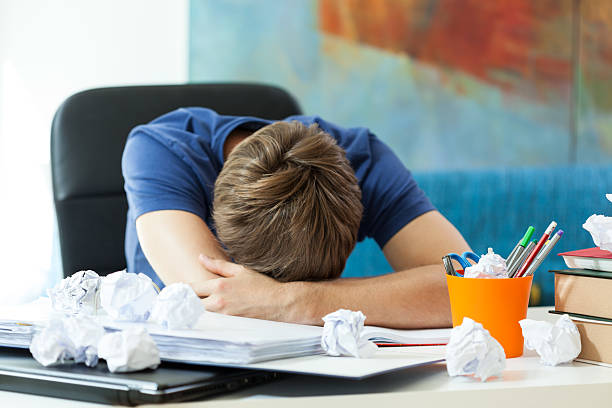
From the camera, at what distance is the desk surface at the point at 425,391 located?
1.66 ft

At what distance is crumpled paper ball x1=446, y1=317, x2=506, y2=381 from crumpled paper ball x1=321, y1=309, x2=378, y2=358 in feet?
0.27

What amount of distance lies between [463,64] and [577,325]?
2.52 m

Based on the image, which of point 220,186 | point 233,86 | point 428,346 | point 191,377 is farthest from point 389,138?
point 191,377

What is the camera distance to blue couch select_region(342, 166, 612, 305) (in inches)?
83.1

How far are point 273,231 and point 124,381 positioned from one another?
428mm

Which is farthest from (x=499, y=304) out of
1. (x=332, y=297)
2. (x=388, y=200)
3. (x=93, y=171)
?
(x=93, y=171)

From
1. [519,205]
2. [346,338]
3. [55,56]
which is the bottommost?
[519,205]

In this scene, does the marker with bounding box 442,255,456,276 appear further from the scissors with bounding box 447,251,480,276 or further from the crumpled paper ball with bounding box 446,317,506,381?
the crumpled paper ball with bounding box 446,317,506,381

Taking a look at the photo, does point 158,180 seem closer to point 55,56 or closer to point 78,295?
point 78,295

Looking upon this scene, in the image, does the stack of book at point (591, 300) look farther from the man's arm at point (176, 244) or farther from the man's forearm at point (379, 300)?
the man's arm at point (176, 244)

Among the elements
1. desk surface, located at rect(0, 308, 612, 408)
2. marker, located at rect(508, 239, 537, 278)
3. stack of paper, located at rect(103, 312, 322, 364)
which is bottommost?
desk surface, located at rect(0, 308, 612, 408)

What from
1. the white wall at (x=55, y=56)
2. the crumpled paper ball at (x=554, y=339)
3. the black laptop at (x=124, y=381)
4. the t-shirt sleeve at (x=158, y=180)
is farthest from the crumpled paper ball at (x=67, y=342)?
the white wall at (x=55, y=56)

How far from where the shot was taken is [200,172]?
4.21 feet

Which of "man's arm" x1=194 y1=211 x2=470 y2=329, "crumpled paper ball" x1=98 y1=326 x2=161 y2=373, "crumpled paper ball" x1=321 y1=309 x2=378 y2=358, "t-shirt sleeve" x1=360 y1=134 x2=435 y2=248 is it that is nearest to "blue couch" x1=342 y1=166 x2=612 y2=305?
"t-shirt sleeve" x1=360 y1=134 x2=435 y2=248
